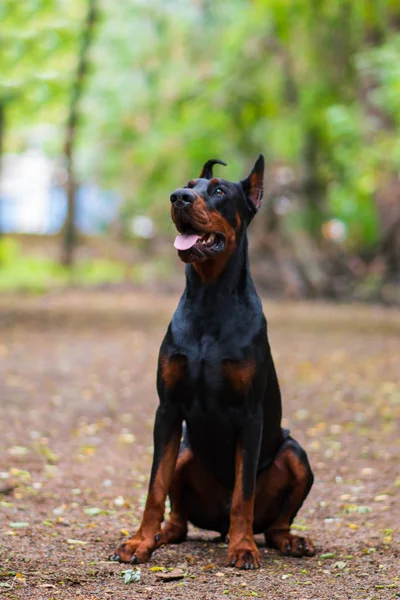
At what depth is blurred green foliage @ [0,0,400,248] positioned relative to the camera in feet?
63.7

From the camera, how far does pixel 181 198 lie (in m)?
4.42

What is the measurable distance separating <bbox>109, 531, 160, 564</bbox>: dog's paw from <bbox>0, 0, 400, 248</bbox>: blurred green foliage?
10791mm

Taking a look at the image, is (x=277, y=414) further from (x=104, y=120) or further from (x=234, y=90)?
(x=104, y=120)

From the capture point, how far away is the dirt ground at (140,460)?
172 inches

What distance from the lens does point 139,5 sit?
27906 mm

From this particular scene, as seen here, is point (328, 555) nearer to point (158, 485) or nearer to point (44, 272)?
point (158, 485)

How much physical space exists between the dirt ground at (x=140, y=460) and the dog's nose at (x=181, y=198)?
66.4 inches

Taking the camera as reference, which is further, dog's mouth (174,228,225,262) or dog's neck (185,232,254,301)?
dog's neck (185,232,254,301)

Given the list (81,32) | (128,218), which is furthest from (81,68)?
(128,218)

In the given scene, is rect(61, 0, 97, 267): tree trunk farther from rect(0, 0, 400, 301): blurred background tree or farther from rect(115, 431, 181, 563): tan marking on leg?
rect(115, 431, 181, 563): tan marking on leg

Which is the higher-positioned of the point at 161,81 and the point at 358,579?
the point at 161,81

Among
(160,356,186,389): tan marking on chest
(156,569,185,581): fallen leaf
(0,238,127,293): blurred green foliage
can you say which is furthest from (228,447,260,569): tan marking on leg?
(0,238,127,293): blurred green foliage

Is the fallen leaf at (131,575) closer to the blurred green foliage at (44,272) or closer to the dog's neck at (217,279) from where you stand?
the dog's neck at (217,279)

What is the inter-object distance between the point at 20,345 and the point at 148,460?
6.93 m
